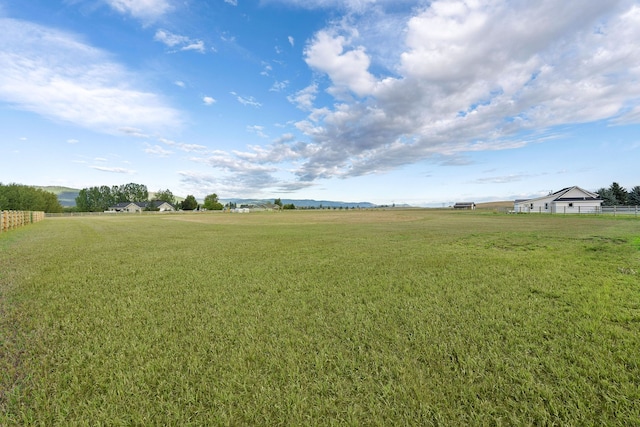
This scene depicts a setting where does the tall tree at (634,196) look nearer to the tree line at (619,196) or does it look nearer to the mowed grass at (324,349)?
the tree line at (619,196)

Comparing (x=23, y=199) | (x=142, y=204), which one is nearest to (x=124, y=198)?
(x=142, y=204)

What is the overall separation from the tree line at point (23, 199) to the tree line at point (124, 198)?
2296cm

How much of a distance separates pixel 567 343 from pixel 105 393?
4.73 meters

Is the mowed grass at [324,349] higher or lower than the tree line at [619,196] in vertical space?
lower

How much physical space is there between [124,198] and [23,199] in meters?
50.0

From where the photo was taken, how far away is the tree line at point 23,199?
6812 centimetres

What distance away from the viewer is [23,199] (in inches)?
2872

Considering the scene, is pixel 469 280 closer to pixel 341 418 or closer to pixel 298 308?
pixel 298 308

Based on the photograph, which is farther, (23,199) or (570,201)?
(23,199)

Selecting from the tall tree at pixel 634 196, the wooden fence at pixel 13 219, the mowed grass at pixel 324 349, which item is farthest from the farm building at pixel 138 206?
the tall tree at pixel 634 196

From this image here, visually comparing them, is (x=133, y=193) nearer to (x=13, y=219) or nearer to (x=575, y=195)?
(x=13, y=219)

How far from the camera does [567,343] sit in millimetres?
3062

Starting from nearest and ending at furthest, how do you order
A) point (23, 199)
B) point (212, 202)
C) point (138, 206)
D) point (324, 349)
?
point (324, 349) → point (23, 199) → point (138, 206) → point (212, 202)

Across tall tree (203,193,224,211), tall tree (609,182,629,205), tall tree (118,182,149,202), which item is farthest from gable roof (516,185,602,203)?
tall tree (118,182,149,202)
